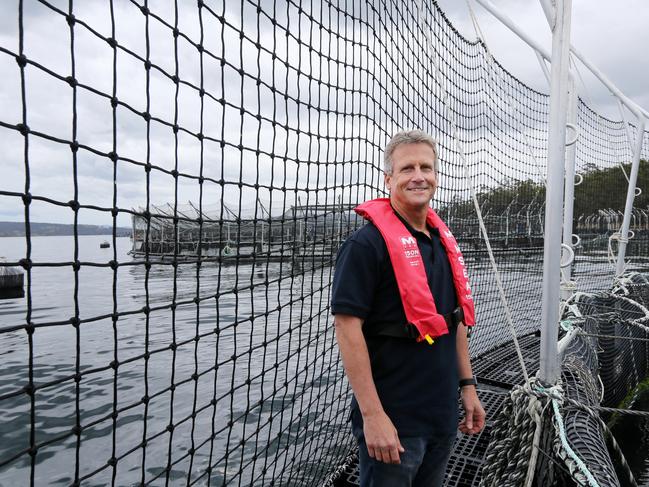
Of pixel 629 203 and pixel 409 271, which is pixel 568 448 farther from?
pixel 629 203

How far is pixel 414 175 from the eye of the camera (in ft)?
5.50

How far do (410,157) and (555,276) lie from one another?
1217mm

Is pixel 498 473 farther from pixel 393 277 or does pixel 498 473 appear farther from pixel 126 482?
pixel 126 482

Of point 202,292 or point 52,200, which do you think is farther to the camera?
point 202,292

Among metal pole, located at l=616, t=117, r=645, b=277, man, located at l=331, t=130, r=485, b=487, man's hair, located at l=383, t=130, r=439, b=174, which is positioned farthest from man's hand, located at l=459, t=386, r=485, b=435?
metal pole, located at l=616, t=117, r=645, b=277

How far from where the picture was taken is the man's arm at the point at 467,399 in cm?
188

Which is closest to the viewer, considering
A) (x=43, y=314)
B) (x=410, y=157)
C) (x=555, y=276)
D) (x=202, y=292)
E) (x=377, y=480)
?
(x=377, y=480)

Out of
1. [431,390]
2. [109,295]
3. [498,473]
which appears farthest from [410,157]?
[109,295]

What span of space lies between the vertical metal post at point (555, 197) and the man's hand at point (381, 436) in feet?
4.18

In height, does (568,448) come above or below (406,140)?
below

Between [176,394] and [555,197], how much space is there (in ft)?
15.0

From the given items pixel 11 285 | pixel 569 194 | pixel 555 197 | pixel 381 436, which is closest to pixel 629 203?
pixel 569 194

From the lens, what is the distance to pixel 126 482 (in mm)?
3748

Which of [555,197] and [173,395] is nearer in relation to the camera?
[173,395]
